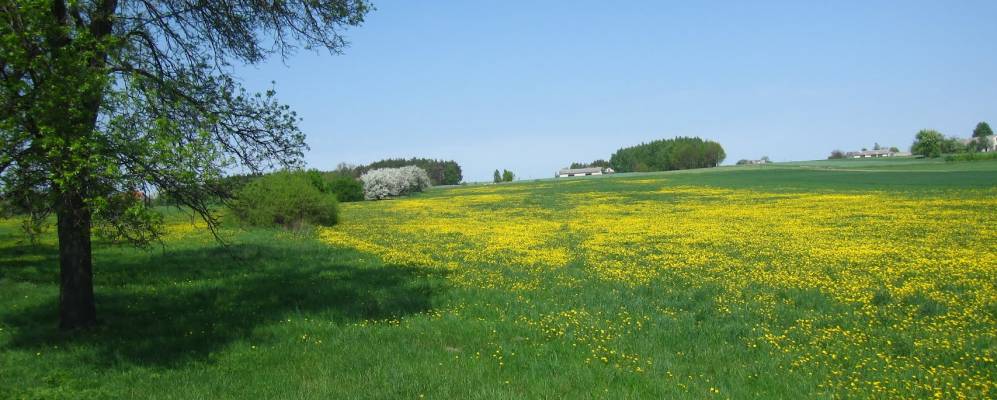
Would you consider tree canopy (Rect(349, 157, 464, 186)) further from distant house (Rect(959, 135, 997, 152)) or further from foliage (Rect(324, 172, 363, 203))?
distant house (Rect(959, 135, 997, 152))

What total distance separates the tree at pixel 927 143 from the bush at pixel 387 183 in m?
99.9

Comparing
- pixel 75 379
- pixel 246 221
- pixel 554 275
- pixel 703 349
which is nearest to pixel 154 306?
pixel 75 379

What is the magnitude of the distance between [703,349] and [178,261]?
14097 mm

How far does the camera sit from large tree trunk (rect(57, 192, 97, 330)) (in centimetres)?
779

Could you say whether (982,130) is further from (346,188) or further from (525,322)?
(525,322)

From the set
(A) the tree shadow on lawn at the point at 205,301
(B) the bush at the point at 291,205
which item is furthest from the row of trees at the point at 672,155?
(A) the tree shadow on lawn at the point at 205,301

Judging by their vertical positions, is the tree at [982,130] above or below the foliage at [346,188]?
above

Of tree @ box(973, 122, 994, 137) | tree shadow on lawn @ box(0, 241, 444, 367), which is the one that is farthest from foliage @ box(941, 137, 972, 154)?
tree shadow on lawn @ box(0, 241, 444, 367)

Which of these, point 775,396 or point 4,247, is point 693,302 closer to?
→ point 775,396

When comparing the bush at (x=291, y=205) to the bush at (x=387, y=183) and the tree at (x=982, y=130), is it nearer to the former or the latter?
the bush at (x=387, y=183)

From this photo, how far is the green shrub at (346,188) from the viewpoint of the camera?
218 ft

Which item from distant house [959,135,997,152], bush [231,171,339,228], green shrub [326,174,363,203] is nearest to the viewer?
bush [231,171,339,228]

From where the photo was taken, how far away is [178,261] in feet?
52.4

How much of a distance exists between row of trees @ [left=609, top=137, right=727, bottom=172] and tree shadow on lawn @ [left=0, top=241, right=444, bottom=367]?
479 ft
